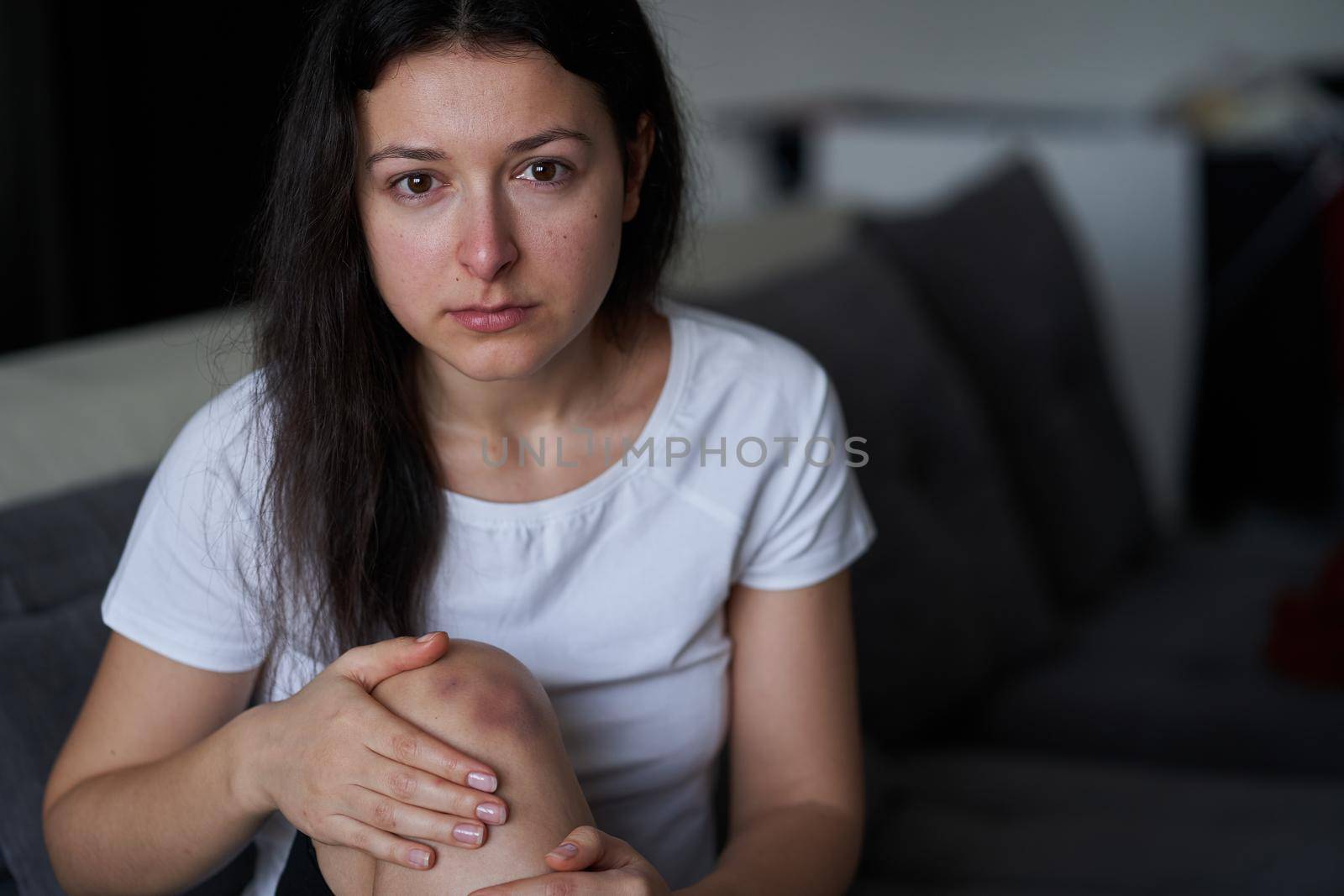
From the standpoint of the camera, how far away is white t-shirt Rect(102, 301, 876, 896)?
39.1 inches

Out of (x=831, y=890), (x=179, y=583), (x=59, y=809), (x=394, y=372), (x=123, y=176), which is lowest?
(x=831, y=890)

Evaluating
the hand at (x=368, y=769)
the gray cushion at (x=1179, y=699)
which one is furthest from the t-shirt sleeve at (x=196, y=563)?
the gray cushion at (x=1179, y=699)

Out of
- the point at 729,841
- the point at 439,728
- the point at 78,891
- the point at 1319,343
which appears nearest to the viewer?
the point at 439,728

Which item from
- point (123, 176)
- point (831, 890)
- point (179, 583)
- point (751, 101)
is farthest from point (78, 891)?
point (751, 101)

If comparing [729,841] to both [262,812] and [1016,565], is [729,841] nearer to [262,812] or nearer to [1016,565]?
[262,812]

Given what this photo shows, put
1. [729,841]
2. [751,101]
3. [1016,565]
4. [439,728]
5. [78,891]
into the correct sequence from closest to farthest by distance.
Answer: [439,728]
[78,891]
[729,841]
[1016,565]
[751,101]

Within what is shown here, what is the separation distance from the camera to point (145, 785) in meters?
0.96

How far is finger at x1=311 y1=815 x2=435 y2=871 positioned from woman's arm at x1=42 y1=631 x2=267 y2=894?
0.28ft

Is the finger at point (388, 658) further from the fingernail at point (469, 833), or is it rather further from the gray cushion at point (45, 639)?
the gray cushion at point (45, 639)

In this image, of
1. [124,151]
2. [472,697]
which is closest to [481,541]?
[472,697]

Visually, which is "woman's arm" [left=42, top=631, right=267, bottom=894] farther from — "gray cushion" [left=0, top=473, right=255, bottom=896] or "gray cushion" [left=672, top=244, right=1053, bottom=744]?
"gray cushion" [left=672, top=244, right=1053, bottom=744]

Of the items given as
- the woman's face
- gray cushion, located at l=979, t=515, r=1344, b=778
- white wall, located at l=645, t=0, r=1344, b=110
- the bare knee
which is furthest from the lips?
white wall, located at l=645, t=0, r=1344, b=110

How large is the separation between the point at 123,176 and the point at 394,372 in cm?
167

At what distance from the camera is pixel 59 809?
3.13 feet
